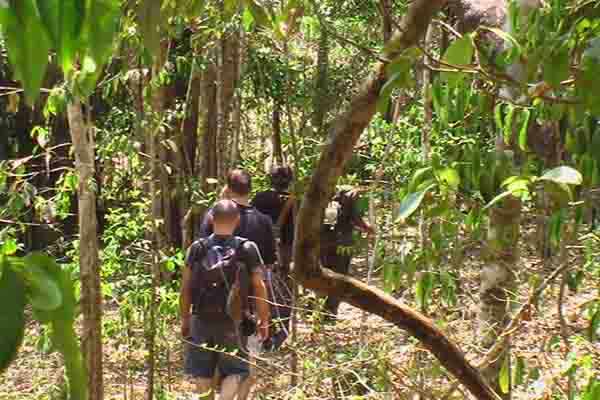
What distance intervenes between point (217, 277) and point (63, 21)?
347 centimetres

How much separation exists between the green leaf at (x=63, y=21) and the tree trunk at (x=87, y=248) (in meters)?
3.23

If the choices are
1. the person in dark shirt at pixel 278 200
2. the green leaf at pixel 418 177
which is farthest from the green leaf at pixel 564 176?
the person in dark shirt at pixel 278 200

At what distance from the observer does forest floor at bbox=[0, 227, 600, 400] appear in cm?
285

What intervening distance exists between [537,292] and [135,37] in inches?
67.1

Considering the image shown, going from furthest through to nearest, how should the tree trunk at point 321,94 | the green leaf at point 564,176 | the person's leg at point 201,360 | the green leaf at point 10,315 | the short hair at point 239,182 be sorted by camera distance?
the tree trunk at point 321,94 → the short hair at point 239,182 → the person's leg at point 201,360 → the green leaf at point 564,176 → the green leaf at point 10,315

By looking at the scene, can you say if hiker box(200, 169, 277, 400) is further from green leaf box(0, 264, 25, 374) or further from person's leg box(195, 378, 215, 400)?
green leaf box(0, 264, 25, 374)

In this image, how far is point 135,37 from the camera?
3164 millimetres

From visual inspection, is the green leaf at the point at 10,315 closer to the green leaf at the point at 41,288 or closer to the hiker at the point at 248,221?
the green leaf at the point at 41,288

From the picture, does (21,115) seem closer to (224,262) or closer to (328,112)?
(328,112)

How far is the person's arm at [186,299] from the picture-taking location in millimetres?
4324

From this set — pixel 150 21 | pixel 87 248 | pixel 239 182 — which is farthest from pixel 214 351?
pixel 150 21

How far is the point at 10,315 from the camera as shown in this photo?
2.29ft

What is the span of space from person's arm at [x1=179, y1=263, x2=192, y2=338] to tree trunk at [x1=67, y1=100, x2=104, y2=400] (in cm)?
43

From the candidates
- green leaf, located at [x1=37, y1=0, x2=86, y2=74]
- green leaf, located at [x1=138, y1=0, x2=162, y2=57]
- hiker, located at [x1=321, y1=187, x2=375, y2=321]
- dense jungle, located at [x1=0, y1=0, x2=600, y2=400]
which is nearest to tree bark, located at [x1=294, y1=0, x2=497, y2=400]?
dense jungle, located at [x1=0, y1=0, x2=600, y2=400]
